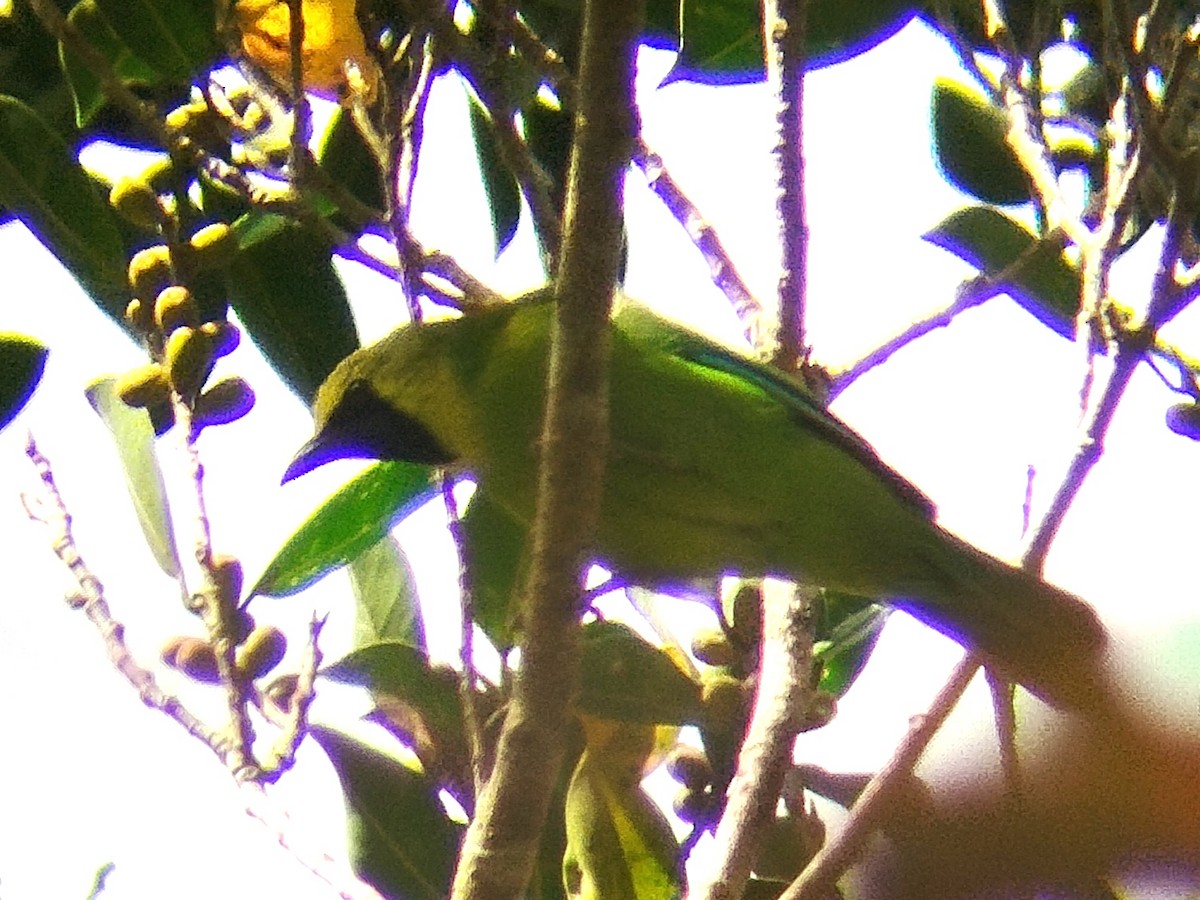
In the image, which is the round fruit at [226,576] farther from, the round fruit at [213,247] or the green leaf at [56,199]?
the green leaf at [56,199]

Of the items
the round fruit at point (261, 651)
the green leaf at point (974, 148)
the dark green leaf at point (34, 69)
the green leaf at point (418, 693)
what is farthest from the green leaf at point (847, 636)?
the dark green leaf at point (34, 69)

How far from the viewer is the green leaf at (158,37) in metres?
1.79

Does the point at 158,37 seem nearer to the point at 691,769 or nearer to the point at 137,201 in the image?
the point at 137,201

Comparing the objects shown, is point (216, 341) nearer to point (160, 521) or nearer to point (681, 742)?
point (160, 521)

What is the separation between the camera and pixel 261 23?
177 cm

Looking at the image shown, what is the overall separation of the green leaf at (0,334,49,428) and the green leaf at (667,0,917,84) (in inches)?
36.9

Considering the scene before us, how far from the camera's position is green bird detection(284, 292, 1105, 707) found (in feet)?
5.21

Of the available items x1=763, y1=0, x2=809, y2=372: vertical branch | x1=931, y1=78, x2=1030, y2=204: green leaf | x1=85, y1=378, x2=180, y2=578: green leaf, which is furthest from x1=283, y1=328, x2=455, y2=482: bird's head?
x1=931, y1=78, x2=1030, y2=204: green leaf

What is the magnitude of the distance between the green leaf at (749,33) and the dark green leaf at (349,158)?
0.50 m

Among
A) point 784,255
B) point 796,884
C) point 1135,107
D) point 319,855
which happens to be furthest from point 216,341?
point 1135,107

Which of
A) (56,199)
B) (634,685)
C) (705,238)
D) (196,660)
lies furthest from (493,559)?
(56,199)

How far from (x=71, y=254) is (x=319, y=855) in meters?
0.96

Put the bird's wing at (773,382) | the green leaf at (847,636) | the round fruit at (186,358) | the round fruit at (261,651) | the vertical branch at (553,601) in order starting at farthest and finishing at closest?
the green leaf at (847,636) < the bird's wing at (773,382) < the round fruit at (261,651) < the round fruit at (186,358) < the vertical branch at (553,601)

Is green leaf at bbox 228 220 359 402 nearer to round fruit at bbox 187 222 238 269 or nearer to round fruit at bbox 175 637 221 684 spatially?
round fruit at bbox 187 222 238 269
